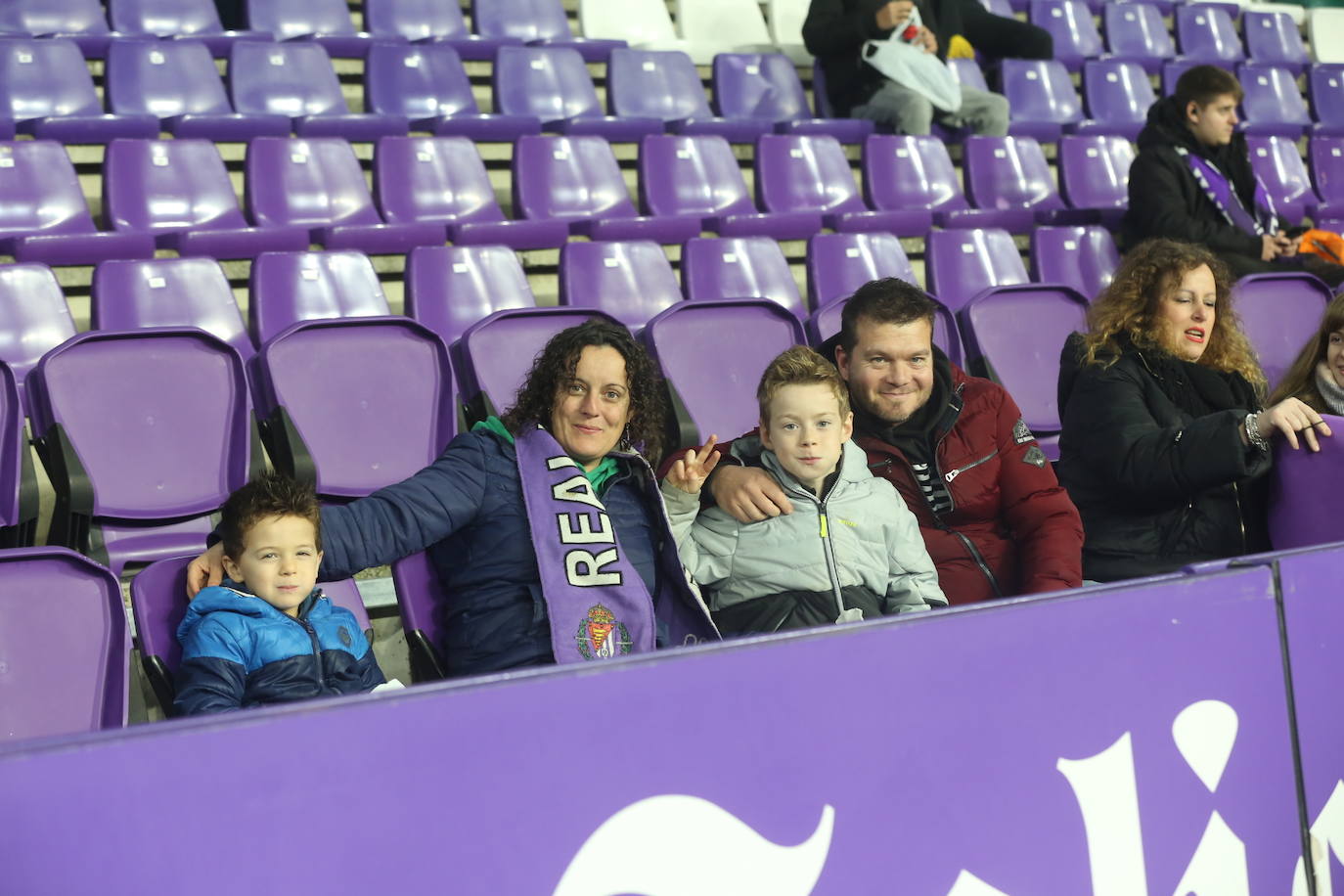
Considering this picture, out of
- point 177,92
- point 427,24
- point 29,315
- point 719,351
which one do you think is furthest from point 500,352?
point 427,24

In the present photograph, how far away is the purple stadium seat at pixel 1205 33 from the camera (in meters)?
8.06

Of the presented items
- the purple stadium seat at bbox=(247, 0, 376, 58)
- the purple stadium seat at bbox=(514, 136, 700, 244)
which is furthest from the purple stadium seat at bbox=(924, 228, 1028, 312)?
the purple stadium seat at bbox=(247, 0, 376, 58)

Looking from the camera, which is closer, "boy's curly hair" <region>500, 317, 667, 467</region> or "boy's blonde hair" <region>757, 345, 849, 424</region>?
"boy's blonde hair" <region>757, 345, 849, 424</region>

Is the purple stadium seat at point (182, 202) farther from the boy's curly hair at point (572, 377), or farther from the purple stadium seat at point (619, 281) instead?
the boy's curly hair at point (572, 377)

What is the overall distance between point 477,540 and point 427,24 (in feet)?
14.4

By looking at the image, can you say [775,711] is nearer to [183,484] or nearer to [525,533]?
[525,533]

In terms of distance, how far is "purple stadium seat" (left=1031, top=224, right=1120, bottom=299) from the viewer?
17.0 ft

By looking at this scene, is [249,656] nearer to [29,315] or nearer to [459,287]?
[29,315]

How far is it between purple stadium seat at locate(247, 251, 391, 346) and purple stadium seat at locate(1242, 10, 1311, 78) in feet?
20.2

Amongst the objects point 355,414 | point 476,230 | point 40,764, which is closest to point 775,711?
point 40,764

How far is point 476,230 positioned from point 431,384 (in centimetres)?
157

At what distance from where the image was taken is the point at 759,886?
133 cm

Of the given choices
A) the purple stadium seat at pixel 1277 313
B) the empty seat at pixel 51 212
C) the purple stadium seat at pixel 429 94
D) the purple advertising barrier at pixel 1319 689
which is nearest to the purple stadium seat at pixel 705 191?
the purple stadium seat at pixel 429 94

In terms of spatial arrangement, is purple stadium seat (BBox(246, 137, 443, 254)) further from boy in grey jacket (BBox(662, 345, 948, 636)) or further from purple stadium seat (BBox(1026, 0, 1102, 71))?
purple stadium seat (BBox(1026, 0, 1102, 71))
